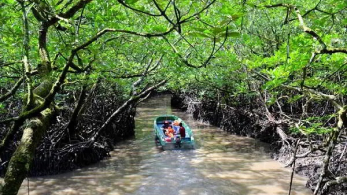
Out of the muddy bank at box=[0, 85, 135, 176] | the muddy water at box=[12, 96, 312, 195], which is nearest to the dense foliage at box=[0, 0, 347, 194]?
the muddy bank at box=[0, 85, 135, 176]

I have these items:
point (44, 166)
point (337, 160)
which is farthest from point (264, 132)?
point (44, 166)

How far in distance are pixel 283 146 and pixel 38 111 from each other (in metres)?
8.43

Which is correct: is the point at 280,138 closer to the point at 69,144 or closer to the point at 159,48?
the point at 159,48

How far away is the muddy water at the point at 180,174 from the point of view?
7.34m

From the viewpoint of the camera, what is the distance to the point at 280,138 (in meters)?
10.1

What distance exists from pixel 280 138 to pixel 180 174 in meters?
3.70

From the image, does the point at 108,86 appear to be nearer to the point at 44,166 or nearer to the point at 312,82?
the point at 44,166

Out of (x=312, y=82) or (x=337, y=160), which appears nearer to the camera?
(x=312, y=82)

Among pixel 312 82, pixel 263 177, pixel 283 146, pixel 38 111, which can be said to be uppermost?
pixel 312 82

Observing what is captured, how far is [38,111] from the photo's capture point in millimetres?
2082

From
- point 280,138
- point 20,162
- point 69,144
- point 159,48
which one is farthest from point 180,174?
point 20,162

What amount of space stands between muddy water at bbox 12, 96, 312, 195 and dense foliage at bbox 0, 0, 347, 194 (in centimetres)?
139

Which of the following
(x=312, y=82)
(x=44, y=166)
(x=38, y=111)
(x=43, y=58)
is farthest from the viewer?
(x=44, y=166)

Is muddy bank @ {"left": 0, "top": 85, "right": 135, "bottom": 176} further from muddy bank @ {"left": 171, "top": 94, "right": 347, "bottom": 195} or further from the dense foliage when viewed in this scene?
muddy bank @ {"left": 171, "top": 94, "right": 347, "bottom": 195}
